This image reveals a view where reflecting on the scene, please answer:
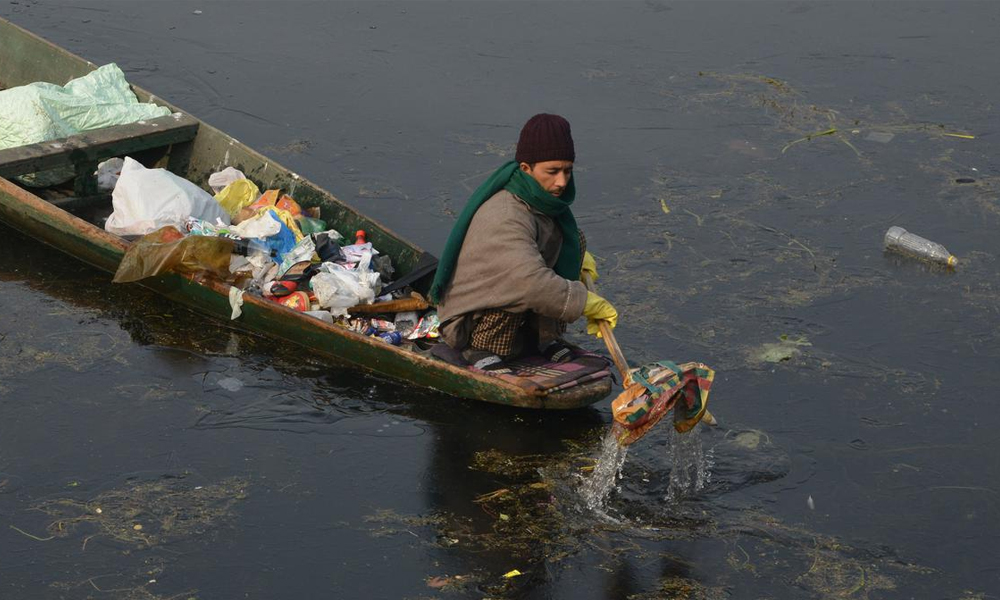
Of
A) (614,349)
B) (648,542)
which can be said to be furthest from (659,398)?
(648,542)

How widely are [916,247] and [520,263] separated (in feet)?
12.1

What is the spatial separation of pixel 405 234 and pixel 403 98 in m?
2.61

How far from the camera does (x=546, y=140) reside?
6105 mm

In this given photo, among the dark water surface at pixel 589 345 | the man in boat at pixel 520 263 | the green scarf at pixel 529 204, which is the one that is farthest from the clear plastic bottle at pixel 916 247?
the green scarf at pixel 529 204

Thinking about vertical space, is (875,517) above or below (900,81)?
below

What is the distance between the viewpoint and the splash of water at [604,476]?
600cm

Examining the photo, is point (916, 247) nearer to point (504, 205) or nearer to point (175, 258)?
point (504, 205)

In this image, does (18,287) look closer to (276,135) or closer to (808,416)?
(276,135)

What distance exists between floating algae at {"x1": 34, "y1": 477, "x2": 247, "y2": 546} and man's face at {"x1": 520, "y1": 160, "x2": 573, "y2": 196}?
1.97 metres

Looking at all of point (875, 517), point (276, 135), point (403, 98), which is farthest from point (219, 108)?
point (875, 517)

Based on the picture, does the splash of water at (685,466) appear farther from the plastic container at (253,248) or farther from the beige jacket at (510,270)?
the plastic container at (253,248)

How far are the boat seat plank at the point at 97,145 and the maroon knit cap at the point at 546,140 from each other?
10.8 feet

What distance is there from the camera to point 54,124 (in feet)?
27.9

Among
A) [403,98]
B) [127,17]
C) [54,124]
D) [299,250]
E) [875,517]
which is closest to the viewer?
[875,517]
